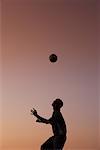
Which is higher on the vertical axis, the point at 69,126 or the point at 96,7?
the point at 96,7

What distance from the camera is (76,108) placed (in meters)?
3.92

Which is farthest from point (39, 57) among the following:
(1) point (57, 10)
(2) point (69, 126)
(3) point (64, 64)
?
(2) point (69, 126)

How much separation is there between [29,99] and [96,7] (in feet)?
3.73

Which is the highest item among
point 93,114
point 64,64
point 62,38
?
point 62,38

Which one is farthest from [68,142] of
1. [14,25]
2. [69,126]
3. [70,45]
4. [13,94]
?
[14,25]

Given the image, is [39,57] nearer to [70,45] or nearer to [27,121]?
[70,45]

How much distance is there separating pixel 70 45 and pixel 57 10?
14.6 inches

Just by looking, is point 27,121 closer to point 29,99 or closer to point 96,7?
point 29,99

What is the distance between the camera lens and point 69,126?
391 cm

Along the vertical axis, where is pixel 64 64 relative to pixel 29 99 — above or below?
above

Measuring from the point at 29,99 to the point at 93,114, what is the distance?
0.65m

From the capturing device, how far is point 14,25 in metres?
3.92

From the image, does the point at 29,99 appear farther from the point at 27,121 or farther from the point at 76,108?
the point at 76,108

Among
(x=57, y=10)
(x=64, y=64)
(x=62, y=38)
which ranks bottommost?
(x=64, y=64)
